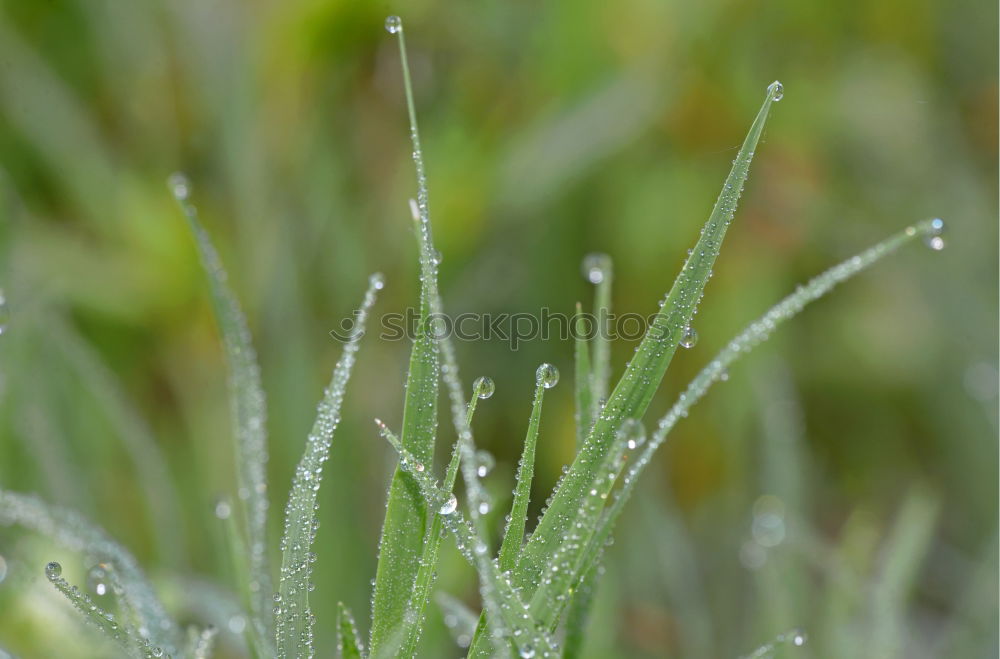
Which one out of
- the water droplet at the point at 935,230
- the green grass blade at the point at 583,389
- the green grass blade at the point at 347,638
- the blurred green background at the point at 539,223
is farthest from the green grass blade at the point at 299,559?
the blurred green background at the point at 539,223

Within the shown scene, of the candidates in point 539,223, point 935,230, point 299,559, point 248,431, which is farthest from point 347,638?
point 539,223

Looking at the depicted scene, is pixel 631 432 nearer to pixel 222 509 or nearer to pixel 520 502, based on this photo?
pixel 520 502

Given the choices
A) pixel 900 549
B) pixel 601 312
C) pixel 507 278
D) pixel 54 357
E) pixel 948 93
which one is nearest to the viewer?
pixel 601 312

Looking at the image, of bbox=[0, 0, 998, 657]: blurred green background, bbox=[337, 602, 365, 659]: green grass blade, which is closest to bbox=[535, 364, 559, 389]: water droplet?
bbox=[337, 602, 365, 659]: green grass blade

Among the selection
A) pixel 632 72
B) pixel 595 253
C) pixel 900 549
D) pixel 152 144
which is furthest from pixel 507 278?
pixel 900 549

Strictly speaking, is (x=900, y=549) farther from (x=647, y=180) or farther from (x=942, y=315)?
(x=647, y=180)

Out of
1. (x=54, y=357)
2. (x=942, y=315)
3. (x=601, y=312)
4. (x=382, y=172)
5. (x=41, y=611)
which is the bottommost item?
(x=41, y=611)
